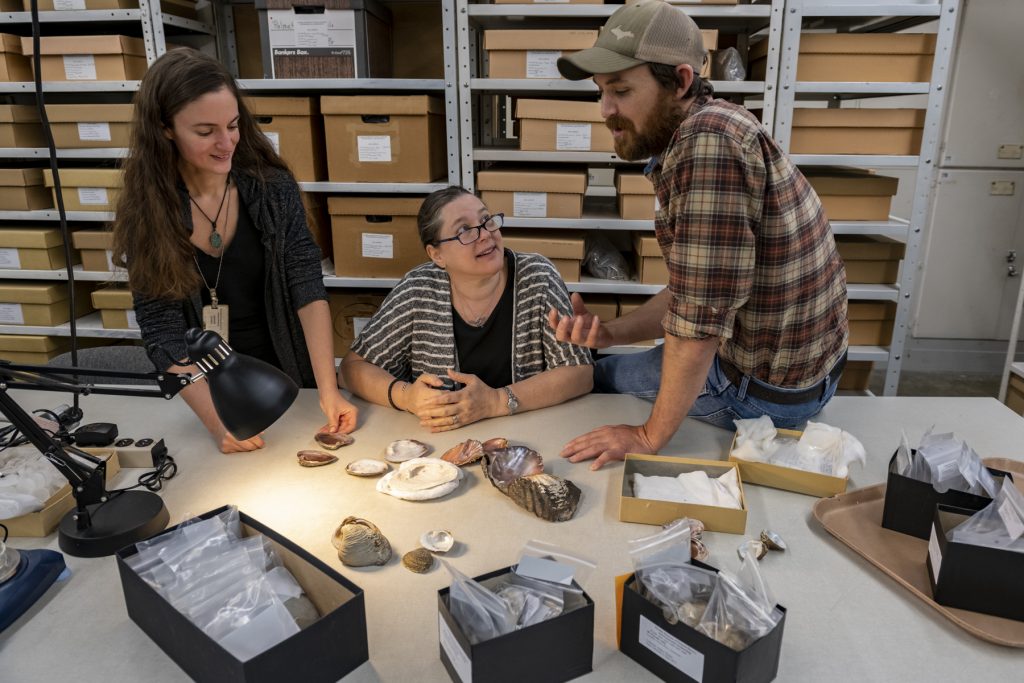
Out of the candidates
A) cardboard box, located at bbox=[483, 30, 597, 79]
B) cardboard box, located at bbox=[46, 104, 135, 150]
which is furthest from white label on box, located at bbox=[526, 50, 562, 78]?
cardboard box, located at bbox=[46, 104, 135, 150]

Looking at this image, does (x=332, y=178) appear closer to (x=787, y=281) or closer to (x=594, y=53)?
(x=594, y=53)

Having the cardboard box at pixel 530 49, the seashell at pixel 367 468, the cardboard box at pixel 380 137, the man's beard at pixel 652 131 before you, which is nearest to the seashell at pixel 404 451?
the seashell at pixel 367 468

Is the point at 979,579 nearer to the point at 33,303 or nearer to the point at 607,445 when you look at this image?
the point at 607,445

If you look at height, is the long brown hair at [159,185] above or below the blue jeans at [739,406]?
above

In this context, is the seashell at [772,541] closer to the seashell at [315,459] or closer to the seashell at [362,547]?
the seashell at [362,547]

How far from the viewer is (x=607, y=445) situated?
4.50ft

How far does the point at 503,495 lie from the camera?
1234 mm

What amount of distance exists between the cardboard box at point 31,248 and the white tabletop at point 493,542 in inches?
62.8

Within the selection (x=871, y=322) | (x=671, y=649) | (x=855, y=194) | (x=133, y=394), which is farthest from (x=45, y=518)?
(x=871, y=322)

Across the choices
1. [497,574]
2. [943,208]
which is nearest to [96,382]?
[497,574]

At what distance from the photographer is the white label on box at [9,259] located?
9.74 ft

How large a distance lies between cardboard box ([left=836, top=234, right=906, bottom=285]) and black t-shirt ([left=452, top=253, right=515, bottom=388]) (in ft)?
5.34

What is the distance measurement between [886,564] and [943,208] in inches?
137

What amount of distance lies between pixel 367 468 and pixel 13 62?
2570mm
